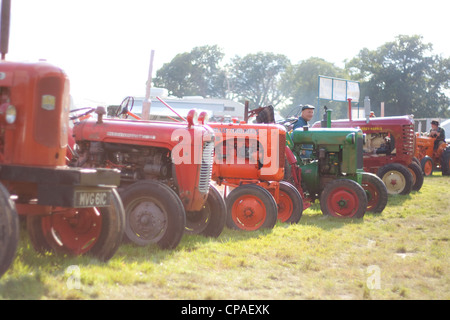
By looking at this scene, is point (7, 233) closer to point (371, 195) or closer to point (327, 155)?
point (327, 155)

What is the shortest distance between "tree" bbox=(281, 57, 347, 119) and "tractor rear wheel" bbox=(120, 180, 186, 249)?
6083 cm

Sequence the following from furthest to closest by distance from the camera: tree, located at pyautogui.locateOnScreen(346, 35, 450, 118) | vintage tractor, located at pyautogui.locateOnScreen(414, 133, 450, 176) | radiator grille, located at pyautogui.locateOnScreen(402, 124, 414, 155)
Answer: tree, located at pyautogui.locateOnScreen(346, 35, 450, 118) < vintage tractor, located at pyautogui.locateOnScreen(414, 133, 450, 176) < radiator grille, located at pyautogui.locateOnScreen(402, 124, 414, 155)

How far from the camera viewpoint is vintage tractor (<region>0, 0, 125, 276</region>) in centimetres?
416

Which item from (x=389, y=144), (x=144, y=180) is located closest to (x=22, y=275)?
(x=144, y=180)

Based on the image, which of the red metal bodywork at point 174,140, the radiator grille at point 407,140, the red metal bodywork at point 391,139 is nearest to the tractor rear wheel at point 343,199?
the red metal bodywork at point 174,140

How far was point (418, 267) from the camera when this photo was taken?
539cm

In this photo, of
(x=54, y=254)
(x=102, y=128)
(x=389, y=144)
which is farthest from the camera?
(x=389, y=144)

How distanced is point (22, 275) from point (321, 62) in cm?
6690

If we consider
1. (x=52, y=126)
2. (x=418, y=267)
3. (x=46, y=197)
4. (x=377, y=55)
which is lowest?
(x=418, y=267)

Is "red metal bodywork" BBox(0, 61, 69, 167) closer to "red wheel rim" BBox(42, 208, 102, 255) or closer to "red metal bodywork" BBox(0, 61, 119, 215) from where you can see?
"red metal bodywork" BBox(0, 61, 119, 215)

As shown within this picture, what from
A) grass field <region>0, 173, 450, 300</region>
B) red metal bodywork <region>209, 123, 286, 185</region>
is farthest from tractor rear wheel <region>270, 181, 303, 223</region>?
grass field <region>0, 173, 450, 300</region>

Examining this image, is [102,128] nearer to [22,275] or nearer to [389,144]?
[22,275]

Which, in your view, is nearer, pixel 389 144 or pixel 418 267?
pixel 418 267

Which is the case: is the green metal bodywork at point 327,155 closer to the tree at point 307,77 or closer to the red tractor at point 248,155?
the red tractor at point 248,155
